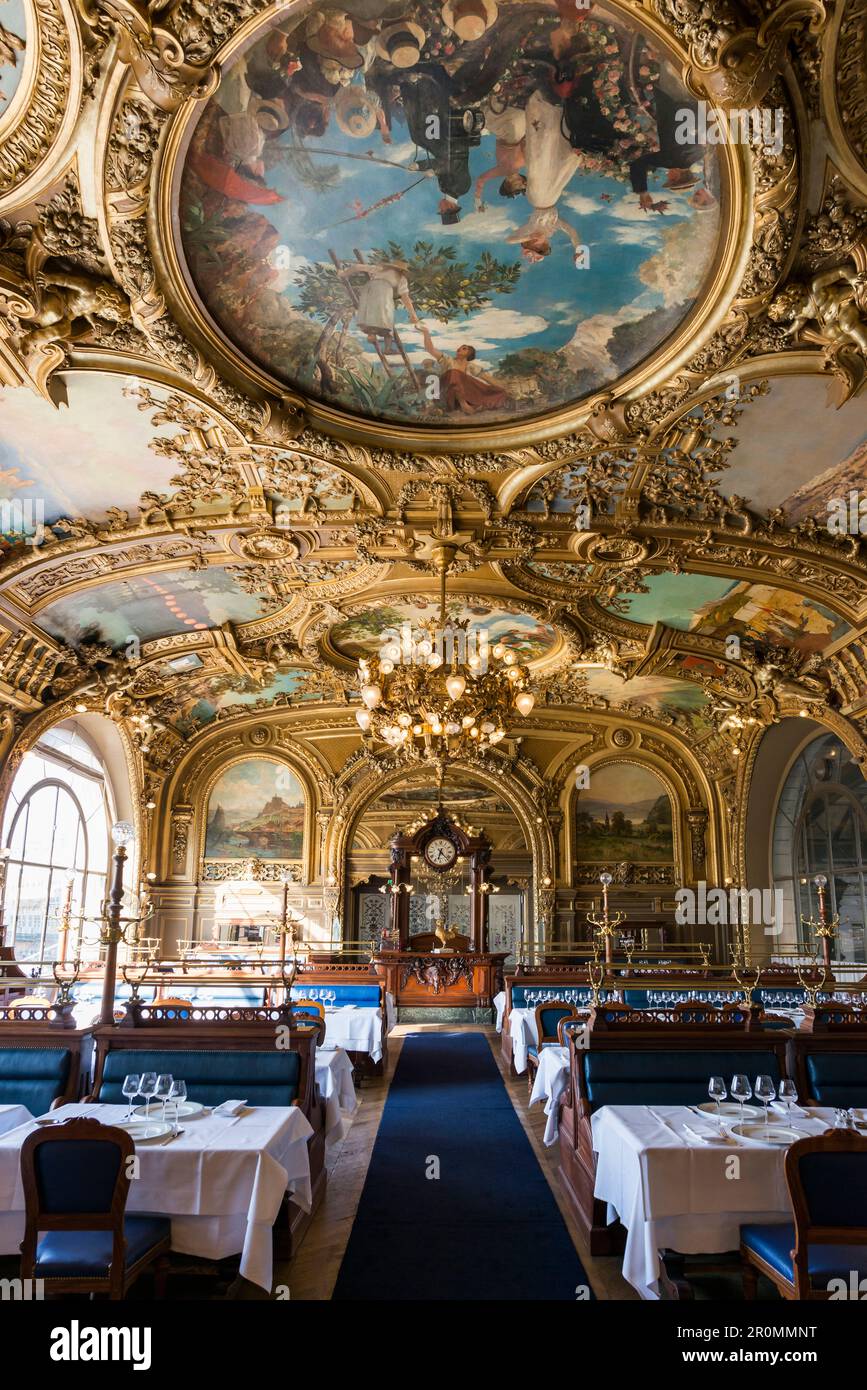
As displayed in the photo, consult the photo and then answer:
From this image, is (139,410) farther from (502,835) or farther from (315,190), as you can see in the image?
(502,835)

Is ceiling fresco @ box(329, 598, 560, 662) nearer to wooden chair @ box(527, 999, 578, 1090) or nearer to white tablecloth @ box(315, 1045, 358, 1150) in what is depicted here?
wooden chair @ box(527, 999, 578, 1090)

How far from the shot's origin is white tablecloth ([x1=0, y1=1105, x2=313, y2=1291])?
428 centimetres

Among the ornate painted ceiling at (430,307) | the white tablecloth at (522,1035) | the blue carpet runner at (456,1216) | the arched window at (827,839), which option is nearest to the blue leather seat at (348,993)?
the white tablecloth at (522,1035)

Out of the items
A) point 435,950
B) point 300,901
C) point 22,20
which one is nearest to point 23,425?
point 22,20

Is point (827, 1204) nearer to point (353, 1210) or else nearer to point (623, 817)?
point (353, 1210)

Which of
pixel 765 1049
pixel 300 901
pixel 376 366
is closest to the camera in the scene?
pixel 765 1049

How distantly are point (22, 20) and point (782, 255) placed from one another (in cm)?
466

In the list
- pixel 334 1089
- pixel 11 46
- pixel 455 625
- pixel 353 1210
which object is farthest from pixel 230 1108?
pixel 455 625

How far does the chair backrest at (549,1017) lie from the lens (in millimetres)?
9898

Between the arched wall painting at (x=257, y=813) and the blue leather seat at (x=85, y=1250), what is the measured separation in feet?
52.5

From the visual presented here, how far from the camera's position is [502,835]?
2050 centimetres

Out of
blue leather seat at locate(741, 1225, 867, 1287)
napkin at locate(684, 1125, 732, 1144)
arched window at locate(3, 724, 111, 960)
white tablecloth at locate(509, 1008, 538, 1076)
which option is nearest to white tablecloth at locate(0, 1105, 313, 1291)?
napkin at locate(684, 1125, 732, 1144)

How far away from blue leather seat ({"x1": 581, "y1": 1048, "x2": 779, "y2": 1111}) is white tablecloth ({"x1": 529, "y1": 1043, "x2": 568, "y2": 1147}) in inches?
51.7

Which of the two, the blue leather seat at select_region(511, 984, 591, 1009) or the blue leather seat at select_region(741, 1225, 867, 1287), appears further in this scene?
the blue leather seat at select_region(511, 984, 591, 1009)
